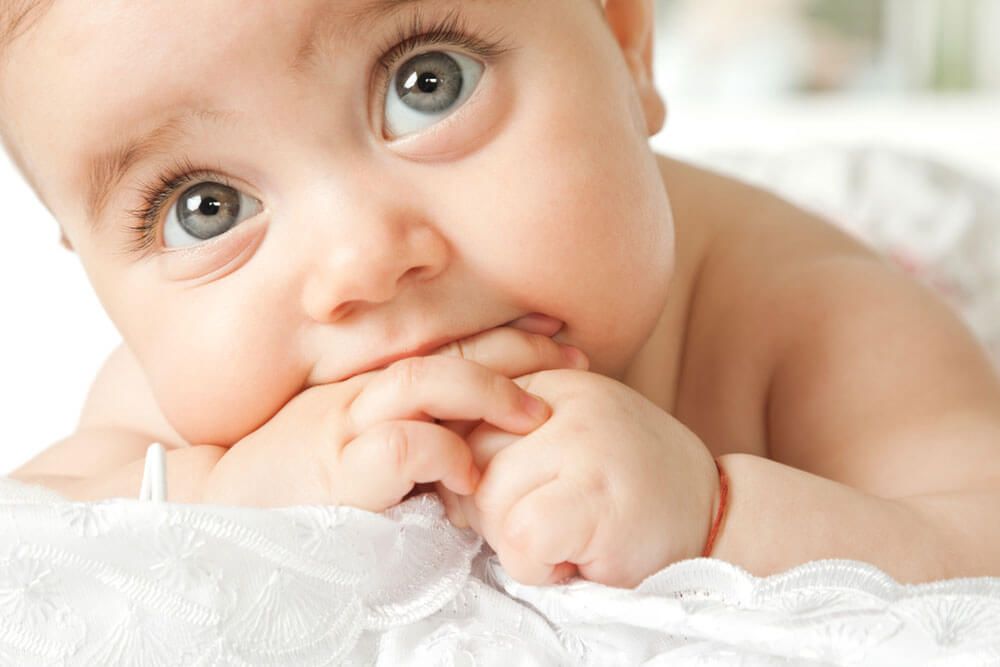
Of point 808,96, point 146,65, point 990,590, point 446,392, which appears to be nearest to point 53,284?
point 146,65

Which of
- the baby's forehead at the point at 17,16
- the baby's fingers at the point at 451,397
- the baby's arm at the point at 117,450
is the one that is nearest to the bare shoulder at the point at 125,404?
the baby's arm at the point at 117,450

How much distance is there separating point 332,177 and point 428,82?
0.11 m

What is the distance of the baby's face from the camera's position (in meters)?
0.78

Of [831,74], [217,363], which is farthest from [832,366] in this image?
[831,74]

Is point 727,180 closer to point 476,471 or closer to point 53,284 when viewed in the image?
point 476,471

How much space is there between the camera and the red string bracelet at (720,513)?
28.8 inches

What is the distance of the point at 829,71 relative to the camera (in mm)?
3988

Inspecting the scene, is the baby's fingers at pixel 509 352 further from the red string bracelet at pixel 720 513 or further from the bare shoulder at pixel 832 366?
the bare shoulder at pixel 832 366

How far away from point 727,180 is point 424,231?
2.05ft

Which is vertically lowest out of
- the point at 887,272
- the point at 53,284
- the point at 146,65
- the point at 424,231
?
the point at 53,284

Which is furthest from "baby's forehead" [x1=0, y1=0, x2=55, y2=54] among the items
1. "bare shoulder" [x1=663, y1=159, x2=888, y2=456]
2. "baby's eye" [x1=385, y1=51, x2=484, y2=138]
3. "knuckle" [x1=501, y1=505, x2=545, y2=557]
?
"bare shoulder" [x1=663, y1=159, x2=888, y2=456]

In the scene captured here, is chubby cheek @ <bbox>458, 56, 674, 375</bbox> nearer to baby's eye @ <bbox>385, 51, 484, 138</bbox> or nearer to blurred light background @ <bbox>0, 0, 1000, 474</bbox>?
baby's eye @ <bbox>385, 51, 484, 138</bbox>

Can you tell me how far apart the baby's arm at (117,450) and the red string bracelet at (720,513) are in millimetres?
368

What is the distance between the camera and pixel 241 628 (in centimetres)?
68
